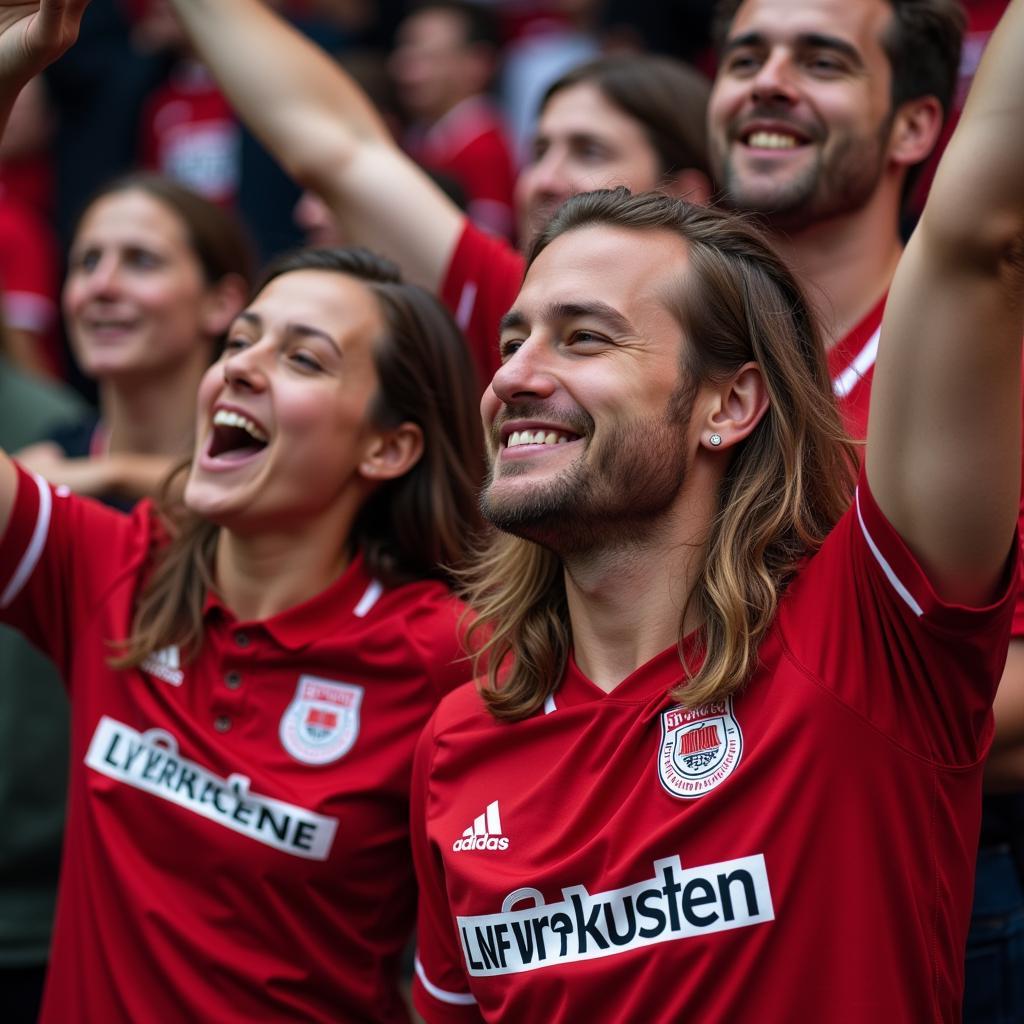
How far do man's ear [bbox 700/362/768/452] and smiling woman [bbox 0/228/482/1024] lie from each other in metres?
0.80

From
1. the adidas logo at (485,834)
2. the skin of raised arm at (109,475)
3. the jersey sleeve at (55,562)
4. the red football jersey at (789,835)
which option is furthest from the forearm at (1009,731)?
the skin of raised arm at (109,475)

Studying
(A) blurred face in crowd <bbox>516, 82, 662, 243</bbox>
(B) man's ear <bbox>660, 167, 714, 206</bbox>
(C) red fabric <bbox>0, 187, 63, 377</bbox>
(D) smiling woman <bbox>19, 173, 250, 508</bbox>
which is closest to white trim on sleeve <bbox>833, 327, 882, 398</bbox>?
(B) man's ear <bbox>660, 167, 714, 206</bbox>

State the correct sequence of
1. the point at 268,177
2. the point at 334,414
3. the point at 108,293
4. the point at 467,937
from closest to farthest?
the point at 467,937
the point at 334,414
the point at 108,293
the point at 268,177

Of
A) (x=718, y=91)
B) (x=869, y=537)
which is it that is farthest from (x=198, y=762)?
(x=718, y=91)

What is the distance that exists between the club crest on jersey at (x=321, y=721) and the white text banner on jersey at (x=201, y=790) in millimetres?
Result: 124

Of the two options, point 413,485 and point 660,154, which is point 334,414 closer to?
point 413,485

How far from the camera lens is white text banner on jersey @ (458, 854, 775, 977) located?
2.17 m

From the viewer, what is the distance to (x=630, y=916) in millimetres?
2248

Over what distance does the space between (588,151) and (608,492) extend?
1.94 meters

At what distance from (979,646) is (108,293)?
3141 mm

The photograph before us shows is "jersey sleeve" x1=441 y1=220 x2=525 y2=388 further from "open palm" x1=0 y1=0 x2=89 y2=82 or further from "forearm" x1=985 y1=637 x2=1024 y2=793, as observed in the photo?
"forearm" x1=985 y1=637 x2=1024 y2=793

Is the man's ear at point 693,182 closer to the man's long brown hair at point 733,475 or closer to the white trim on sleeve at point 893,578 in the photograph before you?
the man's long brown hair at point 733,475

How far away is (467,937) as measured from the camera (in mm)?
2443

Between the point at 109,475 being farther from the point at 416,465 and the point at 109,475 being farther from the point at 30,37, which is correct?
the point at 30,37
